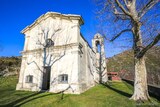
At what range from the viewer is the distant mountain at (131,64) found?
15169 mm

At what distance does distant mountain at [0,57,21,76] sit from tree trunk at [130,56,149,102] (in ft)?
82.6

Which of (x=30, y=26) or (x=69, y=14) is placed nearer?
(x=69, y=14)

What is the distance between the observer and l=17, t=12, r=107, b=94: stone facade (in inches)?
484

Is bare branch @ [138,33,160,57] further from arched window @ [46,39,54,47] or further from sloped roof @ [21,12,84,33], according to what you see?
arched window @ [46,39,54,47]

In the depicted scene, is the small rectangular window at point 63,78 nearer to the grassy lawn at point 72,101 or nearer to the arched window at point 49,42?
the grassy lawn at point 72,101

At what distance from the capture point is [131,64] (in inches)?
1326

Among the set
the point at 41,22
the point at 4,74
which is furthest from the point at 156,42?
the point at 4,74

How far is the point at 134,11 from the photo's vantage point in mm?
9336

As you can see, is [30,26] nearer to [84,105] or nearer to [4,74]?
[84,105]

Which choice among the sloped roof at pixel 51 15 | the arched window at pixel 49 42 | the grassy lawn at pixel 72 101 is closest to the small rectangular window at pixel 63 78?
the grassy lawn at pixel 72 101

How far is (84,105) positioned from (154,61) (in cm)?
2120

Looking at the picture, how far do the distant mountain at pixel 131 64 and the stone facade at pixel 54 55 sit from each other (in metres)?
5.08

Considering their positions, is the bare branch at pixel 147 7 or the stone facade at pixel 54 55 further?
the stone facade at pixel 54 55

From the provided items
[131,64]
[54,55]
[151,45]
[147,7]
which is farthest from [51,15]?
[131,64]
